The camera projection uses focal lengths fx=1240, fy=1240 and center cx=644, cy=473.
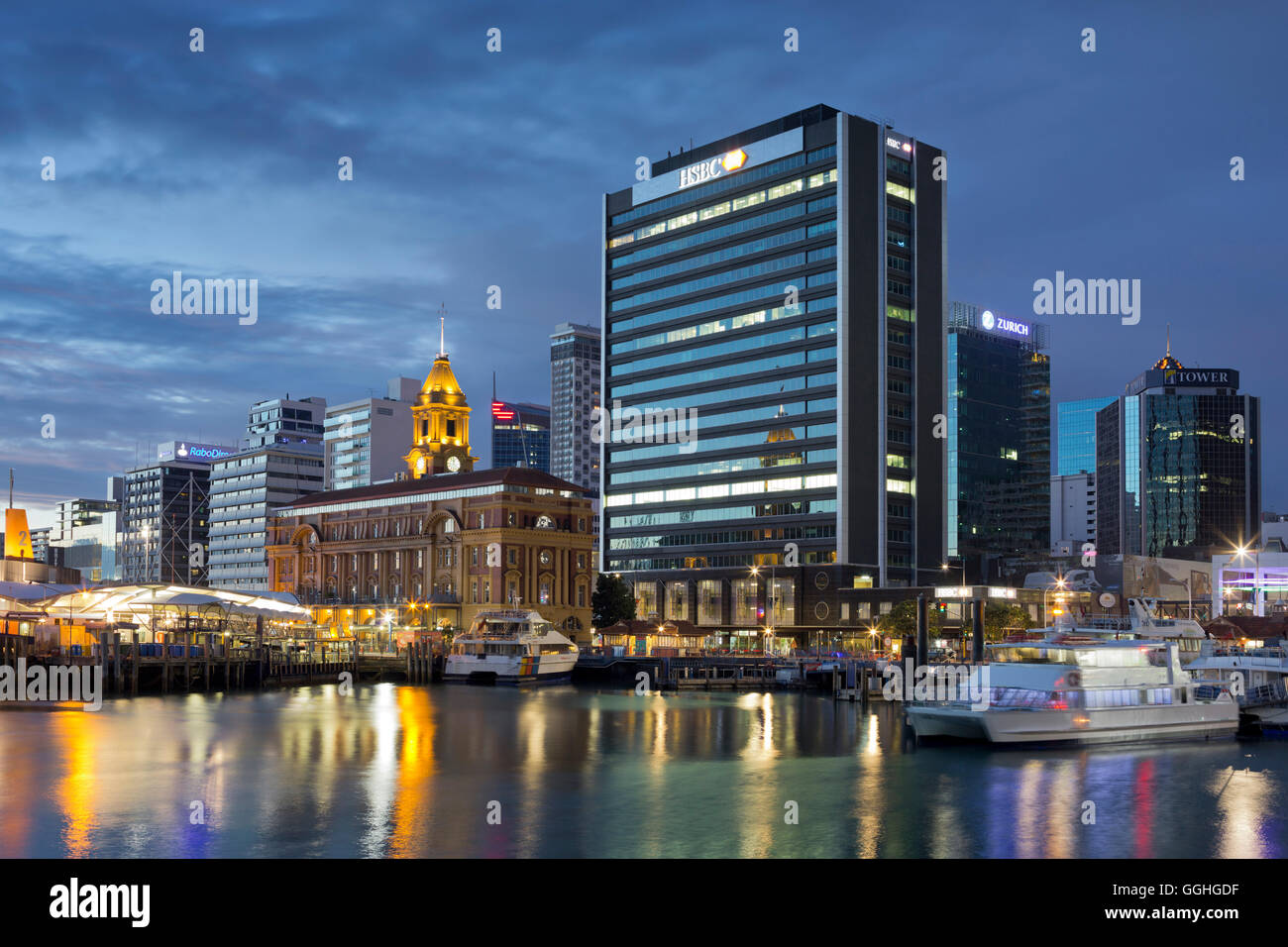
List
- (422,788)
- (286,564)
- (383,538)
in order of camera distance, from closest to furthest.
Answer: (422,788) → (383,538) → (286,564)

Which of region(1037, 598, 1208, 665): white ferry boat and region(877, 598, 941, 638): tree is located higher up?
region(1037, 598, 1208, 665): white ferry boat

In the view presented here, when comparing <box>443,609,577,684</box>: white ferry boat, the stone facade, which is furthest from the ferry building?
<box>443,609,577,684</box>: white ferry boat

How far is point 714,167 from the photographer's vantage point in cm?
19638

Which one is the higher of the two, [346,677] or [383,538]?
[383,538]

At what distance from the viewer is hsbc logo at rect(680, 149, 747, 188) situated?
630ft

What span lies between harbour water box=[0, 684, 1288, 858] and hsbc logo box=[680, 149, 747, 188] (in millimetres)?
130980

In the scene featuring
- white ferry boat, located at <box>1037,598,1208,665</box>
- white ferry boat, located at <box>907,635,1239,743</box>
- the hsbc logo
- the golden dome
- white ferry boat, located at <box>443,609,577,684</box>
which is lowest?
white ferry boat, located at <box>443,609,577,684</box>

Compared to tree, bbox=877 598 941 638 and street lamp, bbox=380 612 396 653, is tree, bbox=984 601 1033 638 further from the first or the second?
street lamp, bbox=380 612 396 653

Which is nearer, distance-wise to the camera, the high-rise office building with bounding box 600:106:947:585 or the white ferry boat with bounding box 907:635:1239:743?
the white ferry boat with bounding box 907:635:1239:743

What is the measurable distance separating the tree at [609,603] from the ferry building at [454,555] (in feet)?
14.1

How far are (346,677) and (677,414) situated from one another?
9506 cm
